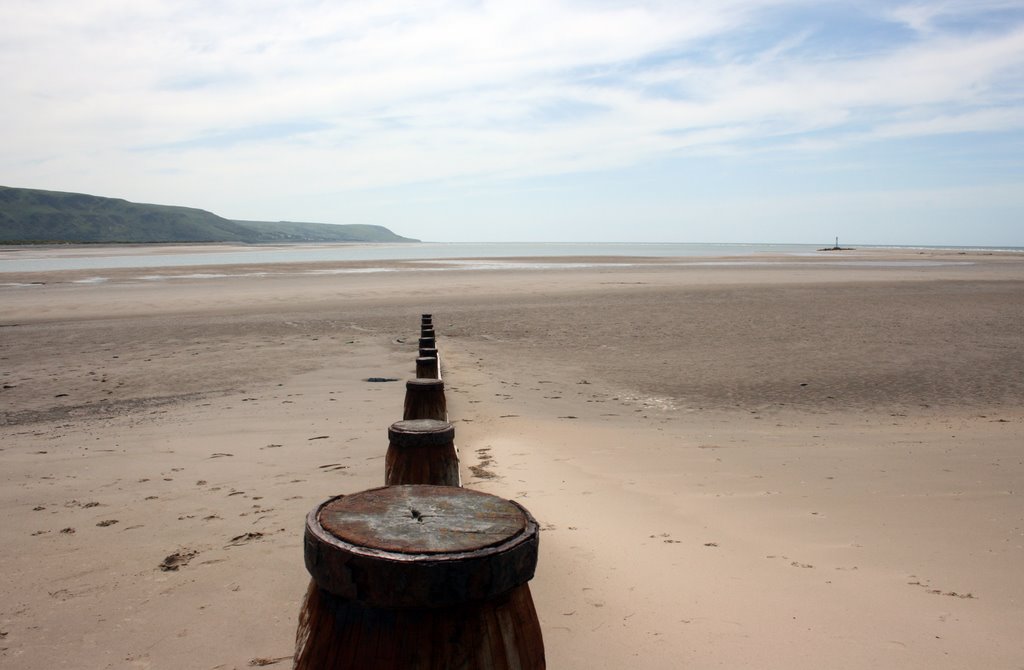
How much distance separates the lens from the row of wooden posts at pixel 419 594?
1081 millimetres

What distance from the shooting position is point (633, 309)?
60.0 feet

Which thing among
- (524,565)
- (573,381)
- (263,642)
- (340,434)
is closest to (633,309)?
(573,381)

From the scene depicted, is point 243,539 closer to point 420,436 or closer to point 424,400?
point 424,400

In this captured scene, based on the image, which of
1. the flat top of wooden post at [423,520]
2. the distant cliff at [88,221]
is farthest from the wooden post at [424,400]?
the distant cliff at [88,221]

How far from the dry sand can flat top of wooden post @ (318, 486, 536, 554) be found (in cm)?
171

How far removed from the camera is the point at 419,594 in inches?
42.4

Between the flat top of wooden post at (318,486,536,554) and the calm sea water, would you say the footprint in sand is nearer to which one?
the flat top of wooden post at (318,486,536,554)

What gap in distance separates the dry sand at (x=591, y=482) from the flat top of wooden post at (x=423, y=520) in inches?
67.4

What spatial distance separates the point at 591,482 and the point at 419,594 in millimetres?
4306

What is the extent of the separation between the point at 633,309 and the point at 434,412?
14.8 meters

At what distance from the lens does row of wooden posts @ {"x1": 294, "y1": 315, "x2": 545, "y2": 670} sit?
1.08 m

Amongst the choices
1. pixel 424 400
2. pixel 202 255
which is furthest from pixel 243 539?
pixel 202 255

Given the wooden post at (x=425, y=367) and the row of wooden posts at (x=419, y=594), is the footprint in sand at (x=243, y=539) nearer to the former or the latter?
the wooden post at (x=425, y=367)

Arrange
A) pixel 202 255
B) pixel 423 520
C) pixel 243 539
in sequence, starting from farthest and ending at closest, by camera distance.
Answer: pixel 202 255 → pixel 243 539 → pixel 423 520
